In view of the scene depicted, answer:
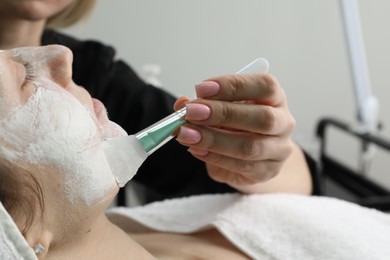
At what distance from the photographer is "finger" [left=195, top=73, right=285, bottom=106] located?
0.55 m

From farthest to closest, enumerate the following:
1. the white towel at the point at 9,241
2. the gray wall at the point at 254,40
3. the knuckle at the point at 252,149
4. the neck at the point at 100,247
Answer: the gray wall at the point at 254,40
the knuckle at the point at 252,149
the neck at the point at 100,247
the white towel at the point at 9,241

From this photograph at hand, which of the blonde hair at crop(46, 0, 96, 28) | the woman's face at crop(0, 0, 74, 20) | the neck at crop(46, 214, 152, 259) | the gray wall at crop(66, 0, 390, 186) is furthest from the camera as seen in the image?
the gray wall at crop(66, 0, 390, 186)

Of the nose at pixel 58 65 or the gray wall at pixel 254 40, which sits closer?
the nose at pixel 58 65

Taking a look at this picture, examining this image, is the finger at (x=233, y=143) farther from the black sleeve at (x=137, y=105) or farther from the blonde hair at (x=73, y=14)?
the blonde hair at (x=73, y=14)

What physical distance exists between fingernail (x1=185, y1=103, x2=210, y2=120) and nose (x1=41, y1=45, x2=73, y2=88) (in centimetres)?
13

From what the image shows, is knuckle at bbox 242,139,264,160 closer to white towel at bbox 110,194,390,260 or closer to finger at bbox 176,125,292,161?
finger at bbox 176,125,292,161

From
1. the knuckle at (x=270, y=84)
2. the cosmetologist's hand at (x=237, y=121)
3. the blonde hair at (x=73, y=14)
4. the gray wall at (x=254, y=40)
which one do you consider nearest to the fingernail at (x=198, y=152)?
the cosmetologist's hand at (x=237, y=121)

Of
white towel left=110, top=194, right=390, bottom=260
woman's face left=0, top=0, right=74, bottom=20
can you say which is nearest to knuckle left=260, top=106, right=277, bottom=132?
white towel left=110, top=194, right=390, bottom=260

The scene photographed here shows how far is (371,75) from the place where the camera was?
1593 millimetres

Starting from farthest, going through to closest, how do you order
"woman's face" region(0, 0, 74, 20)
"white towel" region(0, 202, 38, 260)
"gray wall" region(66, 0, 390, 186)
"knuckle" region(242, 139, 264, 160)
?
"gray wall" region(66, 0, 390, 186), "woman's face" region(0, 0, 74, 20), "knuckle" region(242, 139, 264, 160), "white towel" region(0, 202, 38, 260)

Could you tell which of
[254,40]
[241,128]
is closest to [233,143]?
[241,128]

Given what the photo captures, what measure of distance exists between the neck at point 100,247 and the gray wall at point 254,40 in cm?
98

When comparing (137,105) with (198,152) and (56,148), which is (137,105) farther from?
(56,148)

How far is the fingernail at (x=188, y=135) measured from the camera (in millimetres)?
539
